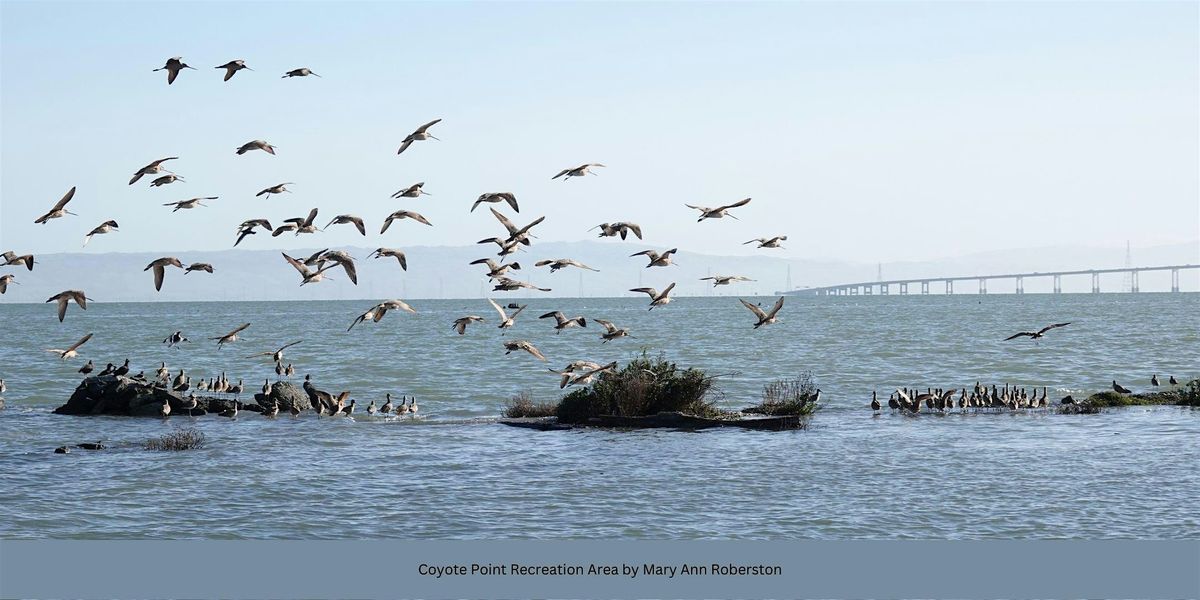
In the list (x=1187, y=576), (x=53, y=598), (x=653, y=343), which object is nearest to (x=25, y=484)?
(x=53, y=598)

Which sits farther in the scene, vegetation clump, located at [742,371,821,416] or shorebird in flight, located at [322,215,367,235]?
vegetation clump, located at [742,371,821,416]

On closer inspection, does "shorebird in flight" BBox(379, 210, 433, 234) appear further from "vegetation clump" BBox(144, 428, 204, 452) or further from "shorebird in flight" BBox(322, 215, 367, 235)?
"vegetation clump" BBox(144, 428, 204, 452)

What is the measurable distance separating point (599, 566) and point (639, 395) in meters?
14.7

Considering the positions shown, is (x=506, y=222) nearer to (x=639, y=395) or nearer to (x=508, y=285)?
(x=508, y=285)

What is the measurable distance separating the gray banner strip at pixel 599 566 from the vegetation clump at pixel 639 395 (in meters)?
13.4

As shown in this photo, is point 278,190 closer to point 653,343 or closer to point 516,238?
point 516,238

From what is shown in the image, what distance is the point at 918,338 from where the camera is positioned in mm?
91562

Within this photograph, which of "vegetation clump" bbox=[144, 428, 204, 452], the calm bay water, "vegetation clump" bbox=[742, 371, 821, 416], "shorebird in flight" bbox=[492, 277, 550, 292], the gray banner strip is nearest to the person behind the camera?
the gray banner strip

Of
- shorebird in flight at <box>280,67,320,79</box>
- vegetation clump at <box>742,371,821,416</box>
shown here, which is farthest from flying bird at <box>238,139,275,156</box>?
vegetation clump at <box>742,371,821,416</box>

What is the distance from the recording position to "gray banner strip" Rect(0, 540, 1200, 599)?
15.8 m

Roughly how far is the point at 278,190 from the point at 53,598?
10.5 m

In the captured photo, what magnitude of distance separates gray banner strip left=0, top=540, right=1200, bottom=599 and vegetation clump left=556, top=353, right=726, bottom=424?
13.4 metres

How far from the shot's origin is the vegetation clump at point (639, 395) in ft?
105

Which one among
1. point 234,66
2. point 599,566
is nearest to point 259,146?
point 234,66
